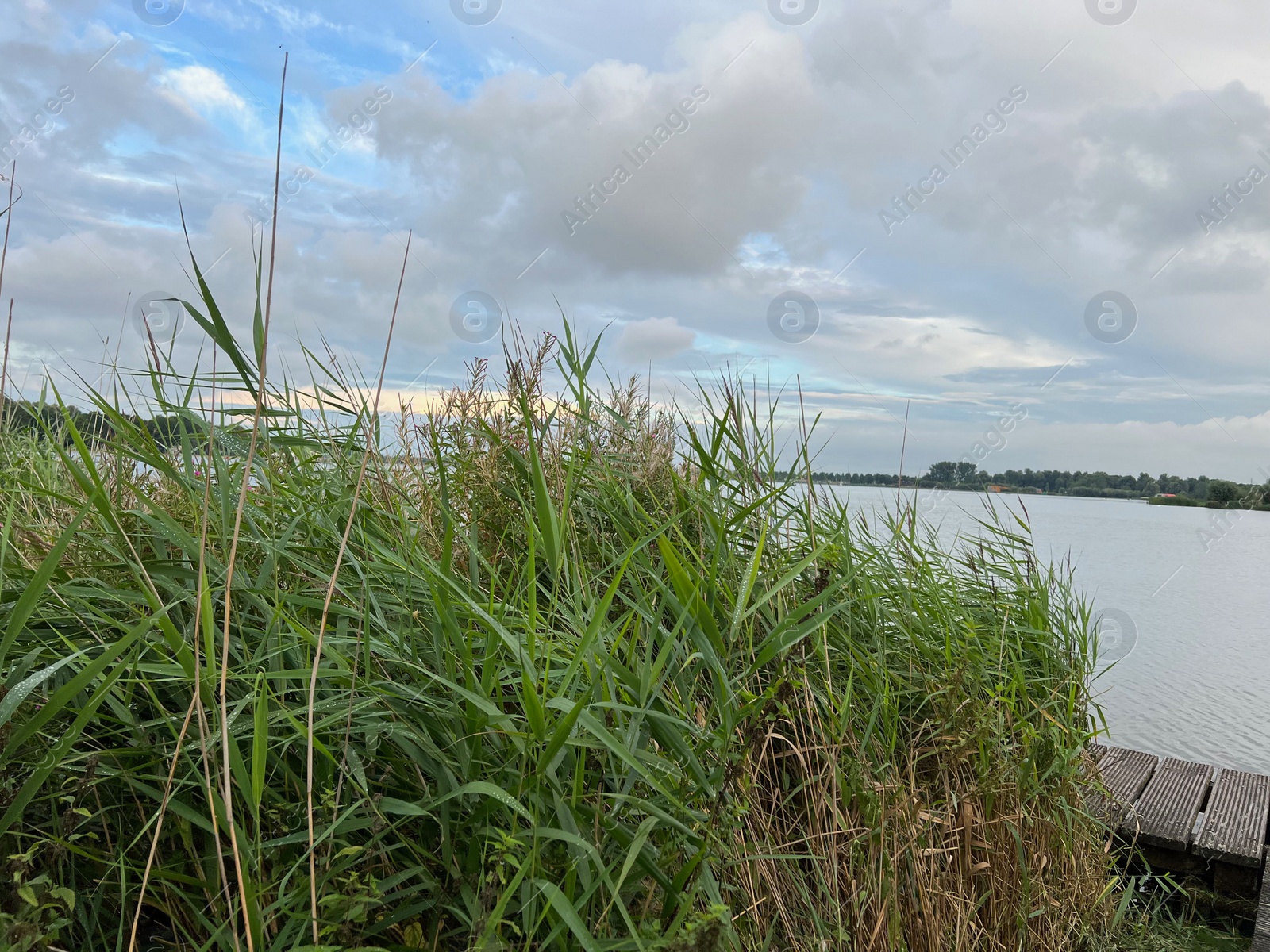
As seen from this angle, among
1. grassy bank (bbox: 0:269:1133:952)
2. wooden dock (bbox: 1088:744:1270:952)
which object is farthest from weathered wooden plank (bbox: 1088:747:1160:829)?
grassy bank (bbox: 0:269:1133:952)

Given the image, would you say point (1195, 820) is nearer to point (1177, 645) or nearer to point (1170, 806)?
point (1170, 806)

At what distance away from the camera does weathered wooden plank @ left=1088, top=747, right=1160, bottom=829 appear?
4.56 meters

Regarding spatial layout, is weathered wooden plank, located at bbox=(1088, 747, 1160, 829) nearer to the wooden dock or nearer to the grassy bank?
the wooden dock

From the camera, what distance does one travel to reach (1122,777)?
553cm

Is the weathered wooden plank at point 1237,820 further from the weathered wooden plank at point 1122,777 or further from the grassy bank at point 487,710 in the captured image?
the grassy bank at point 487,710

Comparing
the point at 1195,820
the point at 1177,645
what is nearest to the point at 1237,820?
the point at 1195,820

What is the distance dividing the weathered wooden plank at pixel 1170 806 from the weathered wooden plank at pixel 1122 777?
48 mm

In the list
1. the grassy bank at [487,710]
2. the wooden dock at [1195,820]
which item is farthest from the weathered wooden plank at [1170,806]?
the grassy bank at [487,710]

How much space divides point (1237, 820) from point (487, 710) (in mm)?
5684

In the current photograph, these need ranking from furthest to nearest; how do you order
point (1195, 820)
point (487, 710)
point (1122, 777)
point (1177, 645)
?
point (1177, 645)
point (1122, 777)
point (1195, 820)
point (487, 710)

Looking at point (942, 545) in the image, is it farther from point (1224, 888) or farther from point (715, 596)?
point (1224, 888)

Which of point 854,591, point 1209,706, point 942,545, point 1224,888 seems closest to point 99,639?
point 854,591

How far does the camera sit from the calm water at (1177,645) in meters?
4.21

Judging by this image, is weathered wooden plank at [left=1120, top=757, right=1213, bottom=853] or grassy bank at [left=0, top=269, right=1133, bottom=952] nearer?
grassy bank at [left=0, top=269, right=1133, bottom=952]
